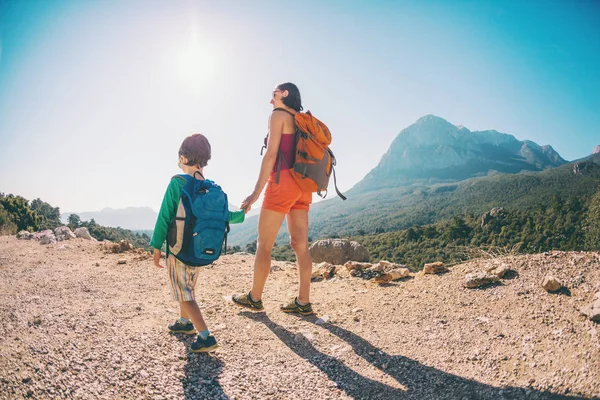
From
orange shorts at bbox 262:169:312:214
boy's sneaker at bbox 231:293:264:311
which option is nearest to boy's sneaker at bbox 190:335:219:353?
boy's sneaker at bbox 231:293:264:311

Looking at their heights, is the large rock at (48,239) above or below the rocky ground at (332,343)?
above

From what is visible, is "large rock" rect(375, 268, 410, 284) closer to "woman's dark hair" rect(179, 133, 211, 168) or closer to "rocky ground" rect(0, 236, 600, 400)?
"rocky ground" rect(0, 236, 600, 400)

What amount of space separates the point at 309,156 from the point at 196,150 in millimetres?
1031

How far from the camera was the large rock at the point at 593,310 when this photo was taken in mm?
2199

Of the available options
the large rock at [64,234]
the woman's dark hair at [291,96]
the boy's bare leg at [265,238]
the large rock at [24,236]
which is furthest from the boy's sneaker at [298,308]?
the large rock at [24,236]

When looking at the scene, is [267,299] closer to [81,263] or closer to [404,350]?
[404,350]

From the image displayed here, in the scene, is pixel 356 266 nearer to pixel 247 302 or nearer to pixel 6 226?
pixel 247 302

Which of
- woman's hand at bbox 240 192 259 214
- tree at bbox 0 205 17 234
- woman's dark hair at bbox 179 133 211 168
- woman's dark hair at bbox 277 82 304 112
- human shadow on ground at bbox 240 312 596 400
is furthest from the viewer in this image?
tree at bbox 0 205 17 234

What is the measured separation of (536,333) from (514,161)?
769 ft

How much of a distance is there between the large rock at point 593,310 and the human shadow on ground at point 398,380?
3.45 ft

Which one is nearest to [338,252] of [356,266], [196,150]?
[356,266]

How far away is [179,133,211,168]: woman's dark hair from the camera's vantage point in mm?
2508

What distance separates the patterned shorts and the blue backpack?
0.12 m

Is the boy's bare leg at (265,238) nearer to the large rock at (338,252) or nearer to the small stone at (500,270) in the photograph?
the small stone at (500,270)
